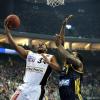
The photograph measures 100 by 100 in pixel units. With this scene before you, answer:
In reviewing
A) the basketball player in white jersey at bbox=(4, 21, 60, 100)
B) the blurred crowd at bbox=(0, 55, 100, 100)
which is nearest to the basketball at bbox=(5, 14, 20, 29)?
the basketball player in white jersey at bbox=(4, 21, 60, 100)

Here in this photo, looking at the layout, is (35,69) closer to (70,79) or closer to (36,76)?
(36,76)

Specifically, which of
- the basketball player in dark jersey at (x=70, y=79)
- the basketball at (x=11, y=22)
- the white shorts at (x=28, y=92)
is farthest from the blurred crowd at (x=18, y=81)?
the white shorts at (x=28, y=92)

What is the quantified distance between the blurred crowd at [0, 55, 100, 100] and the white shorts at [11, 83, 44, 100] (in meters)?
13.6

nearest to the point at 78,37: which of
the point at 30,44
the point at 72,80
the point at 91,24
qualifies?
the point at 91,24

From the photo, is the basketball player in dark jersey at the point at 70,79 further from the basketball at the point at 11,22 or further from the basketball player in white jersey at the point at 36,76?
the basketball at the point at 11,22

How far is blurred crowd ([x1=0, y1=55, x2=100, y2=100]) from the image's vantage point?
2200 cm

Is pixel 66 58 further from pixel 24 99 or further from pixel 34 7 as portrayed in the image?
pixel 34 7

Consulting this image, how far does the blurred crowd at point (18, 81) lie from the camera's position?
22000 mm

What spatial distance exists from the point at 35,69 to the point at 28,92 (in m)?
0.45

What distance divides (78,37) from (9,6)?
6287 mm

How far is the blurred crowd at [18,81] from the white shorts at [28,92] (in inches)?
535

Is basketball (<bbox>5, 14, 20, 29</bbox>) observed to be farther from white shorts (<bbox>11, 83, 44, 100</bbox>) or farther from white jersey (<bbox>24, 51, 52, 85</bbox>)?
white shorts (<bbox>11, 83, 44, 100</bbox>)

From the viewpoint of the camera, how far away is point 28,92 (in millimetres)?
6797

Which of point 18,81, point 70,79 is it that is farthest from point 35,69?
point 18,81
